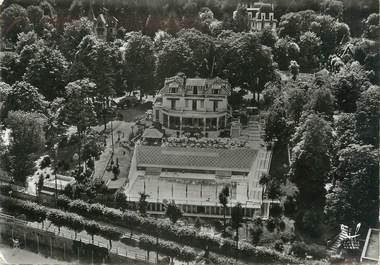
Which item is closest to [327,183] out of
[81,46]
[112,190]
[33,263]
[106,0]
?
[112,190]

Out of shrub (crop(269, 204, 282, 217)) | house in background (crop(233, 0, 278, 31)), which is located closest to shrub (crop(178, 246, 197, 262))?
shrub (crop(269, 204, 282, 217))

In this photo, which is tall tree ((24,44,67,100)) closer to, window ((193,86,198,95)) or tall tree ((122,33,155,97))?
tall tree ((122,33,155,97))

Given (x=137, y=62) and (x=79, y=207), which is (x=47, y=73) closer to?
(x=137, y=62)

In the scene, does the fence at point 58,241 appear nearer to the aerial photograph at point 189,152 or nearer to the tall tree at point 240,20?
the aerial photograph at point 189,152

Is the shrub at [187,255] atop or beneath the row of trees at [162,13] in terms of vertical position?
beneath

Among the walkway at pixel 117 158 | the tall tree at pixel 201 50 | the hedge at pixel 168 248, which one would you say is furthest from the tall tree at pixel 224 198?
the tall tree at pixel 201 50

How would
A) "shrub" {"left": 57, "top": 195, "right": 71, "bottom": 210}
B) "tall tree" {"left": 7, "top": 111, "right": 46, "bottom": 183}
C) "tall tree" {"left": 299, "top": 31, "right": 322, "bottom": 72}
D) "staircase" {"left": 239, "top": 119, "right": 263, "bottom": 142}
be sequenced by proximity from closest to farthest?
1. "shrub" {"left": 57, "top": 195, "right": 71, "bottom": 210}
2. "tall tree" {"left": 7, "top": 111, "right": 46, "bottom": 183}
3. "staircase" {"left": 239, "top": 119, "right": 263, "bottom": 142}
4. "tall tree" {"left": 299, "top": 31, "right": 322, "bottom": 72}

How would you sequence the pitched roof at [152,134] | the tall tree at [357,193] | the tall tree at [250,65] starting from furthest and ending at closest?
the tall tree at [250,65]
the pitched roof at [152,134]
the tall tree at [357,193]
